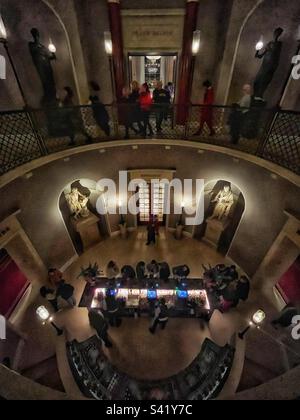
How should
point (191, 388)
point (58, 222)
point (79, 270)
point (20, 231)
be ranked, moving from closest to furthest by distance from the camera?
point (191, 388) → point (20, 231) → point (58, 222) → point (79, 270)

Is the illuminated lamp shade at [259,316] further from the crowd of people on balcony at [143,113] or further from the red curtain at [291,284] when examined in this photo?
the crowd of people on balcony at [143,113]

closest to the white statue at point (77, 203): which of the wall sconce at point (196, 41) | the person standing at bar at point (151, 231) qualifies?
the person standing at bar at point (151, 231)

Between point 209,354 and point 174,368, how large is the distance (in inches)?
48.0

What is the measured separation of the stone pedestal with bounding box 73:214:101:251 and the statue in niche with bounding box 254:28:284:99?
25.8 feet

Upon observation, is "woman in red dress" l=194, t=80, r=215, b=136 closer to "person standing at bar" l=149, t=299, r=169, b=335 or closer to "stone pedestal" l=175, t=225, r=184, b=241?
"stone pedestal" l=175, t=225, r=184, b=241

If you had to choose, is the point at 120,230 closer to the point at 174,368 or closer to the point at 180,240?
the point at 180,240

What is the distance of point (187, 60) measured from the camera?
306 inches

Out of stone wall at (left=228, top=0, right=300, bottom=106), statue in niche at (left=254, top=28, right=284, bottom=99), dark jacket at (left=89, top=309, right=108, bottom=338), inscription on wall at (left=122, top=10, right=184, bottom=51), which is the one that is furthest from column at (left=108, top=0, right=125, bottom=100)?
dark jacket at (left=89, top=309, right=108, bottom=338)

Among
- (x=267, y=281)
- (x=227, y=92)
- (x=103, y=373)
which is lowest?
(x=103, y=373)

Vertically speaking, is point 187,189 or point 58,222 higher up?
point 187,189

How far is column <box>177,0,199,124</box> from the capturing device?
696cm

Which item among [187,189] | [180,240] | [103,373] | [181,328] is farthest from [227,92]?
[103,373]

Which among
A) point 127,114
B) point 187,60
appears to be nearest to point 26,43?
point 127,114

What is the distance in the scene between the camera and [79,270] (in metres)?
9.48
